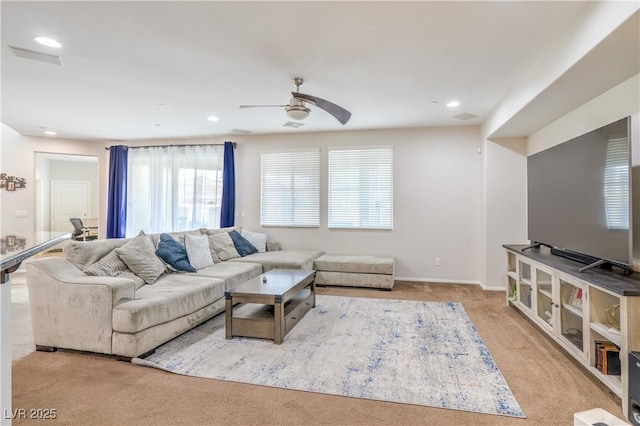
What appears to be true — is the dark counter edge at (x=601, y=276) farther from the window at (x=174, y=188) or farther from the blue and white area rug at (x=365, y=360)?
the window at (x=174, y=188)

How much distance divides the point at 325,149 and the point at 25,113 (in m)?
4.61

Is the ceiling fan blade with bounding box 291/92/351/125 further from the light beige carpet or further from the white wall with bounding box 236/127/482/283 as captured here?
the white wall with bounding box 236/127/482/283

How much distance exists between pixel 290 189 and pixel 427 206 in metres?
2.50

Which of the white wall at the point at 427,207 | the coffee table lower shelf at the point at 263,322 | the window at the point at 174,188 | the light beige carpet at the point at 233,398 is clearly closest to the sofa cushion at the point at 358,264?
the white wall at the point at 427,207

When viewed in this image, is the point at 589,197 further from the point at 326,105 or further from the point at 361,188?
the point at 361,188

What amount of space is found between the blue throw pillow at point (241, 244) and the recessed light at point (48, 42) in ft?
11.2

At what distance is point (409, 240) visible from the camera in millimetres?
5977

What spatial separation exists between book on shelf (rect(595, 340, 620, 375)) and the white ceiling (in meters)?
2.31

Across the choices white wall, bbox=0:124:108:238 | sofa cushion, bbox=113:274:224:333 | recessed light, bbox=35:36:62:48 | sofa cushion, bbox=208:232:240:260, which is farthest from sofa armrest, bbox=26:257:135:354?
white wall, bbox=0:124:108:238

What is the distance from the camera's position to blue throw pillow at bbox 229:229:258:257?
222 inches

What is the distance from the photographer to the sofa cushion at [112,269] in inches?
127

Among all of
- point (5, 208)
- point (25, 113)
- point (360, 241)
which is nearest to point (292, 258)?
point (360, 241)

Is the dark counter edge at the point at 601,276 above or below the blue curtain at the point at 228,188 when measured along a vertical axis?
below

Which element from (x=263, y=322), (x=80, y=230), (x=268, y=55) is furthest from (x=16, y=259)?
(x=80, y=230)
